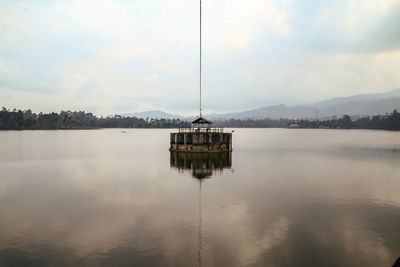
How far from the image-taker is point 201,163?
41.2 m

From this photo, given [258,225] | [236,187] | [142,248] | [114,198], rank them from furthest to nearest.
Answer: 1. [236,187]
2. [114,198]
3. [258,225]
4. [142,248]

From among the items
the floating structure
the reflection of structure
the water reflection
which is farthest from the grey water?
the floating structure

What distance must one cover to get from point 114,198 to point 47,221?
20.0 ft

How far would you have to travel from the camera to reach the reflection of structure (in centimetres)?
3538

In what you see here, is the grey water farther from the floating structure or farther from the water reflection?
the floating structure

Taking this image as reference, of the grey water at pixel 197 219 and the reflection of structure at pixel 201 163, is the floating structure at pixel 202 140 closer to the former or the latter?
the reflection of structure at pixel 201 163

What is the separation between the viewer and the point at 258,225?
1667 cm

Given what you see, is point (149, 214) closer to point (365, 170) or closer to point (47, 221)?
point (47, 221)

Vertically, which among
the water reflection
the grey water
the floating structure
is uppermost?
the floating structure

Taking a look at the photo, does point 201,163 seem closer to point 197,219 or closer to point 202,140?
point 202,140

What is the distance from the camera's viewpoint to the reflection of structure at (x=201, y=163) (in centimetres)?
3538

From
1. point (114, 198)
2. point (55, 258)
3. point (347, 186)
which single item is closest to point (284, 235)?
point (55, 258)

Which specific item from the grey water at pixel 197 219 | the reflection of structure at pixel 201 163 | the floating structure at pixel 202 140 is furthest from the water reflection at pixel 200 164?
the floating structure at pixel 202 140

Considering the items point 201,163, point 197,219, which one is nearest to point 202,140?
point 201,163
